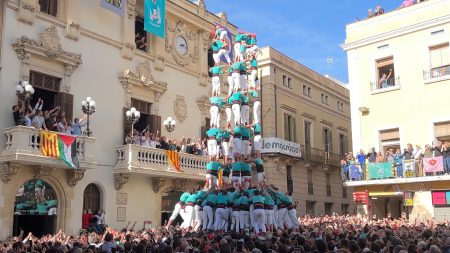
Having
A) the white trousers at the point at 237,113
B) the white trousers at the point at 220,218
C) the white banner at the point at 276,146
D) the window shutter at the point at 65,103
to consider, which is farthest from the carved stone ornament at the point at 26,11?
the white banner at the point at 276,146

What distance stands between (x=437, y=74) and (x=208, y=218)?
44.1ft

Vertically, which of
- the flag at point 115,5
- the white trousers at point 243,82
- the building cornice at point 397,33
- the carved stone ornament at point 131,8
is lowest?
the white trousers at point 243,82

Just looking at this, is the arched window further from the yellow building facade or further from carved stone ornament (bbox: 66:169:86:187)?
the yellow building facade

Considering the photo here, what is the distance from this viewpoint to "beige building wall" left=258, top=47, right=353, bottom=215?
31.0m

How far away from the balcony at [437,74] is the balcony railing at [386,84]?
4.48 ft

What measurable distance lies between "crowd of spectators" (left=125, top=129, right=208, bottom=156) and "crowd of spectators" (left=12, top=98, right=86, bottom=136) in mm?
2808

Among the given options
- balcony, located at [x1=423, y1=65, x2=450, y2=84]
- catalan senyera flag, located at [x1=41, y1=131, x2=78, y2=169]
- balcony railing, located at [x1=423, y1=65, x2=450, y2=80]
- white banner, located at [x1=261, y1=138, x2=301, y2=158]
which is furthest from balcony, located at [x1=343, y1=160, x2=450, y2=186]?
catalan senyera flag, located at [x1=41, y1=131, x2=78, y2=169]

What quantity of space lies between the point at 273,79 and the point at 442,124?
36.6 ft

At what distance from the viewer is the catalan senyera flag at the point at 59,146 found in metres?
17.9

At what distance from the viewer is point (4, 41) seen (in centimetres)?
1816

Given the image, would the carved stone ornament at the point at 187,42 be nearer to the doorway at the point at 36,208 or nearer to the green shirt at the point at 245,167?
the green shirt at the point at 245,167

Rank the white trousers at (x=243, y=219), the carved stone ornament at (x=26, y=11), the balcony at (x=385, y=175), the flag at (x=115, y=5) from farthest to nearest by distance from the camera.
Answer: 1. the balcony at (x=385, y=175)
2. the flag at (x=115, y=5)
3. the carved stone ornament at (x=26, y=11)
4. the white trousers at (x=243, y=219)

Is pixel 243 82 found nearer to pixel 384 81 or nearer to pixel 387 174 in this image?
pixel 387 174

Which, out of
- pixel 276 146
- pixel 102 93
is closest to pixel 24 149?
pixel 102 93
